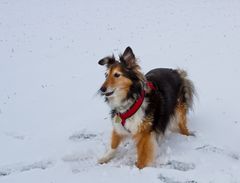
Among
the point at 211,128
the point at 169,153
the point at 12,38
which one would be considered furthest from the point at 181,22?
the point at 169,153

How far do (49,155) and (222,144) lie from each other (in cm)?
298

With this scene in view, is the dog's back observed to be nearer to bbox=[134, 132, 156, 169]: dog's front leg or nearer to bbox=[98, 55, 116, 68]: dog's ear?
bbox=[134, 132, 156, 169]: dog's front leg

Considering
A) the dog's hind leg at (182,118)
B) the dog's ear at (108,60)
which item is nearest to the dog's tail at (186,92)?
the dog's hind leg at (182,118)

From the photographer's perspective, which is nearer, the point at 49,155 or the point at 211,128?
the point at 49,155

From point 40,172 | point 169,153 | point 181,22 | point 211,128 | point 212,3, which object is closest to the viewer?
point 40,172

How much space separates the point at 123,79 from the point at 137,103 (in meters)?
0.44

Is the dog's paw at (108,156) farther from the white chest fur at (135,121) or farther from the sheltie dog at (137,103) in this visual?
the white chest fur at (135,121)

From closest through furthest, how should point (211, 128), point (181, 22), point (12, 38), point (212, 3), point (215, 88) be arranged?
point (211, 128)
point (215, 88)
point (12, 38)
point (181, 22)
point (212, 3)

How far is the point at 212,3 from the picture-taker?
21.8 metres

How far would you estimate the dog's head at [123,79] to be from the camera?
5301 millimetres

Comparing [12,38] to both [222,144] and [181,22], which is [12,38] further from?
[222,144]

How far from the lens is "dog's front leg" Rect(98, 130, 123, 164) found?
594 centimetres

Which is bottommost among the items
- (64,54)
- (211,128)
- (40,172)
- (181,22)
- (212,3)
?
(40,172)

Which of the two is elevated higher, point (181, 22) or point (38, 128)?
point (181, 22)
